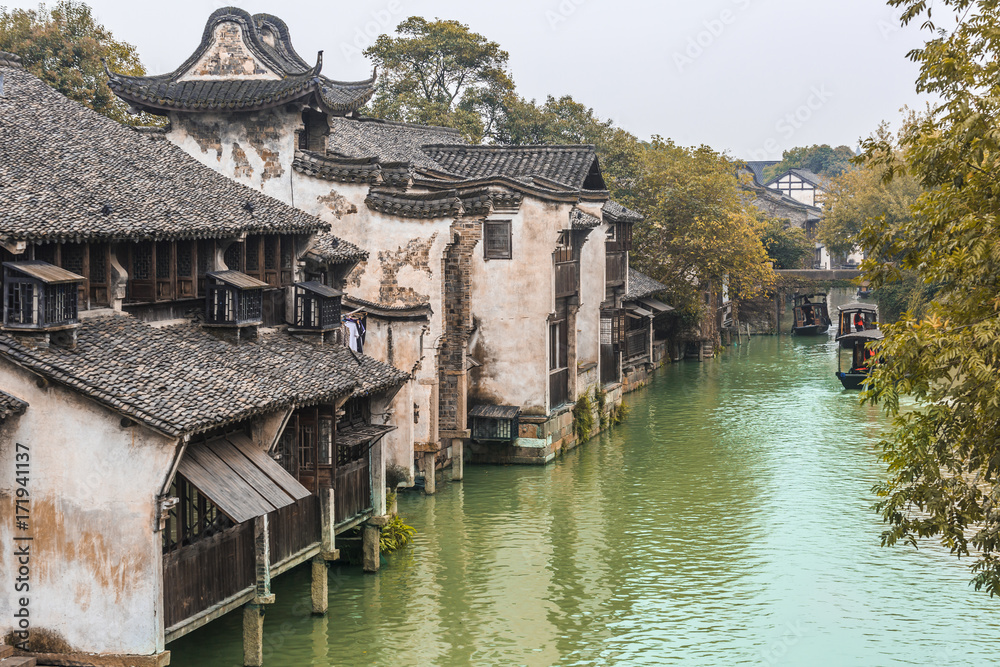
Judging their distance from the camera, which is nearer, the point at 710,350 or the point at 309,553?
the point at 309,553

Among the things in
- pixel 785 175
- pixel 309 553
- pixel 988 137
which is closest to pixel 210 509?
pixel 309 553

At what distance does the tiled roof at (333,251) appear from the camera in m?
26.6

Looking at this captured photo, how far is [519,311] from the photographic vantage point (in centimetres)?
3688

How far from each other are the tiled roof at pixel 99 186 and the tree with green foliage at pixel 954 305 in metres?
11.5

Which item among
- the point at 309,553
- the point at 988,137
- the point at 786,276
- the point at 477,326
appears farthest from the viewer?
the point at 786,276

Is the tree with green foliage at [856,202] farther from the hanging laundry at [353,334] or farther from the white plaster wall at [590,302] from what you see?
the hanging laundry at [353,334]

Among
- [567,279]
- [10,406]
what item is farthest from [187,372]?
[567,279]

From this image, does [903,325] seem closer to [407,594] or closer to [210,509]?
[210,509]

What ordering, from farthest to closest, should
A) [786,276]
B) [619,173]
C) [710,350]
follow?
[786,276]
[710,350]
[619,173]

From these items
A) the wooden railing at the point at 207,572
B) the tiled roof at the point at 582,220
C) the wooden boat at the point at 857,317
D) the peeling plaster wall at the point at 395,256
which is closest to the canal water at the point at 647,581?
the wooden railing at the point at 207,572

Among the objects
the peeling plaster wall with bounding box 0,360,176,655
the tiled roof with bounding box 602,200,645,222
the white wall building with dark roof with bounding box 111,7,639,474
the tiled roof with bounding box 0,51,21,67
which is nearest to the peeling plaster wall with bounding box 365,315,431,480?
the white wall building with dark roof with bounding box 111,7,639,474

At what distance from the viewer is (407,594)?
23.6 m

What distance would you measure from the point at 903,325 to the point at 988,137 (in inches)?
104

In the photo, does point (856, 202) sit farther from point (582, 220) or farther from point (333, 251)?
point (333, 251)
